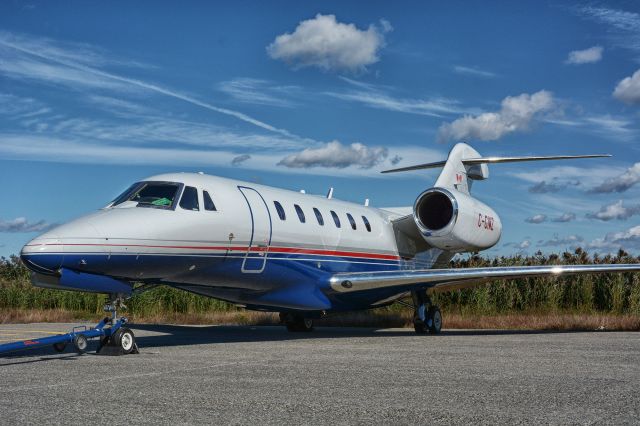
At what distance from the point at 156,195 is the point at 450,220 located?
8.25 metres

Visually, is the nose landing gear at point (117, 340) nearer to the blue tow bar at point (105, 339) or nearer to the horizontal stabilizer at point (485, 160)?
the blue tow bar at point (105, 339)

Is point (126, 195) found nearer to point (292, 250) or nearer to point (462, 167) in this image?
point (292, 250)

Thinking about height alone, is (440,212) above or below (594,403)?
above

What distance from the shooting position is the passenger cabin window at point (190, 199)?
12.7 m

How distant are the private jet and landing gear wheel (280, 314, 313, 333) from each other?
0.03m

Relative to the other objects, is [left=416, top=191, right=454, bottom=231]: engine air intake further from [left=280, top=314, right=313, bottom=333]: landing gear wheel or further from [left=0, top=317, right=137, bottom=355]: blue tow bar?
[left=0, top=317, right=137, bottom=355]: blue tow bar

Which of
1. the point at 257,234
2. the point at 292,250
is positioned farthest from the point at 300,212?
the point at 257,234

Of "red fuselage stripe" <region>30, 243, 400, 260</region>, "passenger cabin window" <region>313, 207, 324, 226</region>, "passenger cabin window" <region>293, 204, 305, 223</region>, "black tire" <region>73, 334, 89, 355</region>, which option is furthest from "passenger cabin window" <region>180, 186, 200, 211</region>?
"passenger cabin window" <region>313, 207, 324, 226</region>

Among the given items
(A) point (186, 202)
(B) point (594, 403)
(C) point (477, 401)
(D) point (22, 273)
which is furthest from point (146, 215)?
(D) point (22, 273)

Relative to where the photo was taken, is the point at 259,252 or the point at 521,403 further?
the point at 259,252

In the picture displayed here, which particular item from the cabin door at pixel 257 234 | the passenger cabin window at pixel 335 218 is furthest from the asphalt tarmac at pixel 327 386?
the passenger cabin window at pixel 335 218

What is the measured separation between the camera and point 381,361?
1023cm

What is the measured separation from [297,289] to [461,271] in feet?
12.3

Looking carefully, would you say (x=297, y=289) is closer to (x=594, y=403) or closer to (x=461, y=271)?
(x=461, y=271)
